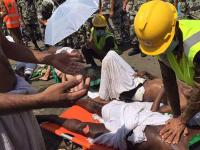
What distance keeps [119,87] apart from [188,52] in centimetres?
213

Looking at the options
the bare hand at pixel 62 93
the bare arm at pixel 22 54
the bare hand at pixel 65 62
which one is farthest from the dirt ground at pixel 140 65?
the bare hand at pixel 62 93

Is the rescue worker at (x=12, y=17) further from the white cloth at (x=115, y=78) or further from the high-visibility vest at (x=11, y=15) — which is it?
the white cloth at (x=115, y=78)

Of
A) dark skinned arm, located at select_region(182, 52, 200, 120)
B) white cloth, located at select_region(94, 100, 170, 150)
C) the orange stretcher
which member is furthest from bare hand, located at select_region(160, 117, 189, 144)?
the orange stretcher

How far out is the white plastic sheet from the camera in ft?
18.5

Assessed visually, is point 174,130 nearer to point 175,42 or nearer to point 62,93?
point 175,42

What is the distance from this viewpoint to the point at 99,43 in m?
5.99

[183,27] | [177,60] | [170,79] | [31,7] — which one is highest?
[183,27]

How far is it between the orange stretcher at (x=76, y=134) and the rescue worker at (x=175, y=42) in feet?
3.13

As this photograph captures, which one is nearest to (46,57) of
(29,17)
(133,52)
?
(133,52)

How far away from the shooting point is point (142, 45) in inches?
118

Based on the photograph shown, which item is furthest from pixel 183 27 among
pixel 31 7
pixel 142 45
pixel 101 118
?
pixel 31 7

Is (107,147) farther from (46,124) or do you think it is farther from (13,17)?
(13,17)

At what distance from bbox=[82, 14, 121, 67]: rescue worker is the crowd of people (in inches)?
0.6

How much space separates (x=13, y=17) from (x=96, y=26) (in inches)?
97.8
